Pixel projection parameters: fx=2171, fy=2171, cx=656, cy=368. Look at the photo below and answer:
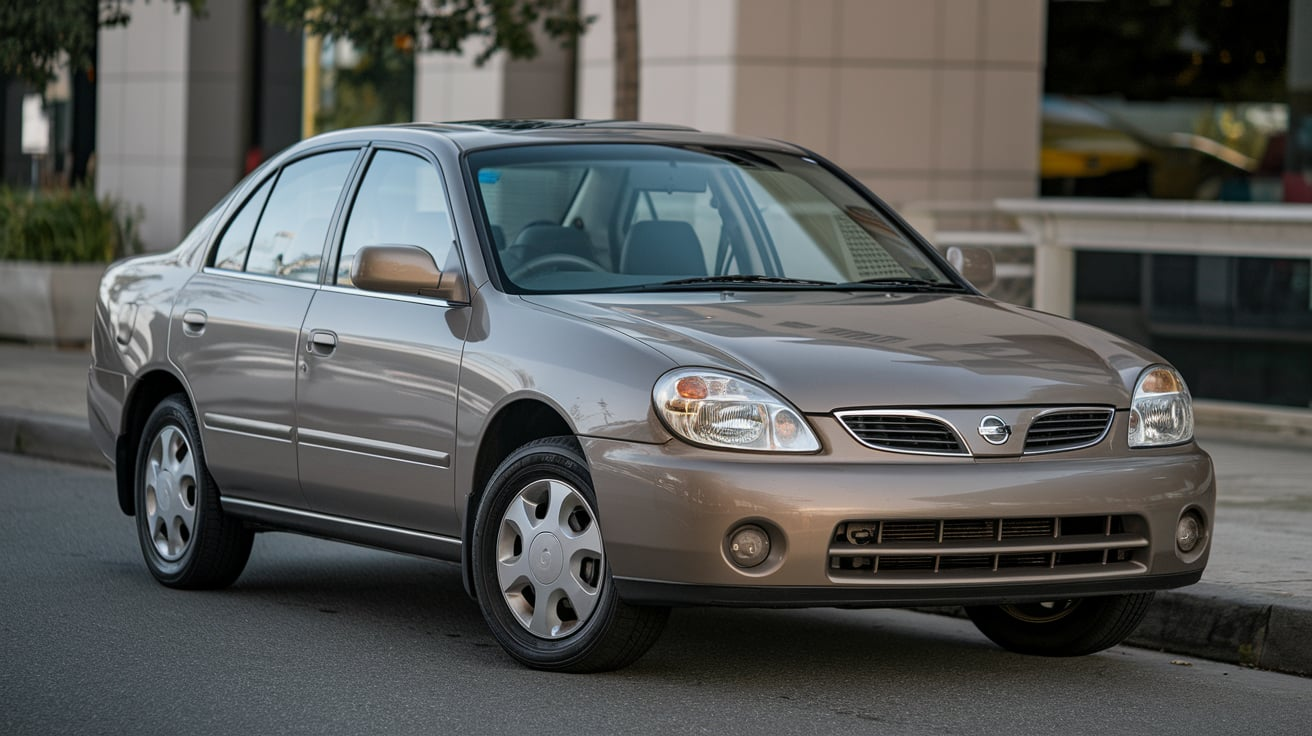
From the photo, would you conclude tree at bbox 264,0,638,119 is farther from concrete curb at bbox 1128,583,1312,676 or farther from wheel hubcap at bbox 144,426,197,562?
concrete curb at bbox 1128,583,1312,676

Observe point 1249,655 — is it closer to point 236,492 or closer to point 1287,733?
point 1287,733

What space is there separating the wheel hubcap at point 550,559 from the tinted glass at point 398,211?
963 millimetres

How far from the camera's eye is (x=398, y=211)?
7.02m

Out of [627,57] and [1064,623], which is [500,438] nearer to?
[1064,623]

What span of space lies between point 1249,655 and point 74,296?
13510 millimetres

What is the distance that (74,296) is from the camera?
1842 centimetres

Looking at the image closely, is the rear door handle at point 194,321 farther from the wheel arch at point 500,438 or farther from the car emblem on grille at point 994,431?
the car emblem on grille at point 994,431

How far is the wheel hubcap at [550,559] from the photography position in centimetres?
597

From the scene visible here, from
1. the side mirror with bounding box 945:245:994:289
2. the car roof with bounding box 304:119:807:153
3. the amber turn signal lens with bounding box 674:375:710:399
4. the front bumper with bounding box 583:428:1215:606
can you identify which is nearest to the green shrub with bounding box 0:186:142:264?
the car roof with bounding box 304:119:807:153

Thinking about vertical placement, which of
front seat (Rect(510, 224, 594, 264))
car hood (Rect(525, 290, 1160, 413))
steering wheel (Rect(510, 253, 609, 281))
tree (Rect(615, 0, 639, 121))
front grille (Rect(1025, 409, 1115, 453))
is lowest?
front grille (Rect(1025, 409, 1115, 453))

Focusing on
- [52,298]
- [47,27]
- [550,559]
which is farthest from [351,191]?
[52,298]

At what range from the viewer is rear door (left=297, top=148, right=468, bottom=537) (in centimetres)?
644

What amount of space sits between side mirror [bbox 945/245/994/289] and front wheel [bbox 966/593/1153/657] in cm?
115

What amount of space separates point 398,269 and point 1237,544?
3694 millimetres
